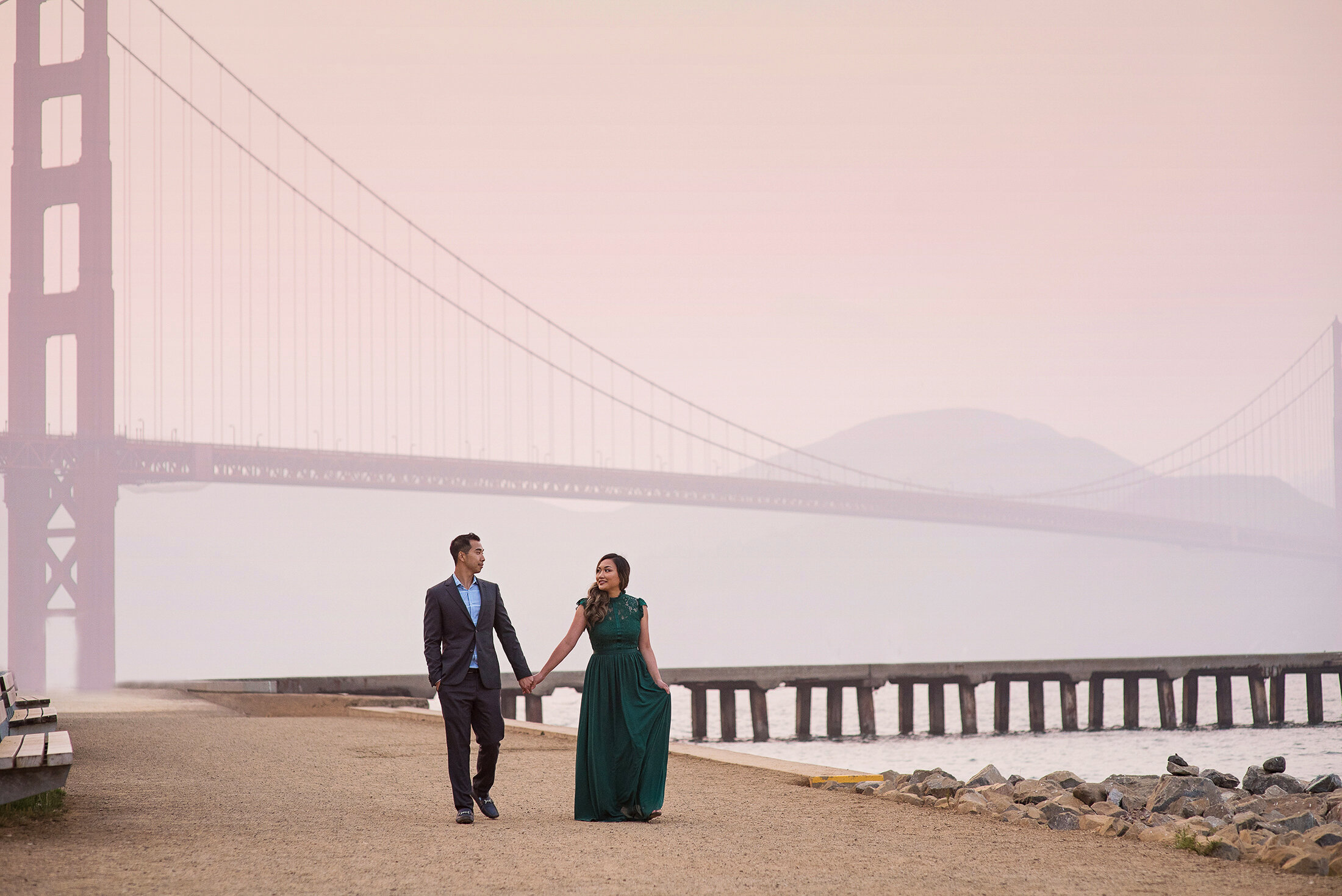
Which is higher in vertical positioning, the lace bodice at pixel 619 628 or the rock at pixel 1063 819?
the lace bodice at pixel 619 628

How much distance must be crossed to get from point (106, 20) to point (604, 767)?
1640 inches

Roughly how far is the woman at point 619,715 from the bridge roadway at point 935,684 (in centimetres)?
1504

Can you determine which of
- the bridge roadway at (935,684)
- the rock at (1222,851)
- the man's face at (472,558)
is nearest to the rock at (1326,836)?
the rock at (1222,851)

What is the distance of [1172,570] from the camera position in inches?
5896

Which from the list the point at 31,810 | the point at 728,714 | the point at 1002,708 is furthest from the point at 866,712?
the point at 31,810

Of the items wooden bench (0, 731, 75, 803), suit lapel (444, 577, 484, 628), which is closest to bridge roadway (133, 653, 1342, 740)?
suit lapel (444, 577, 484, 628)

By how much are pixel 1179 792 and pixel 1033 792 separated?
128 cm

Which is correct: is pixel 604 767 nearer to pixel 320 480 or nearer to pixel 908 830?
pixel 908 830

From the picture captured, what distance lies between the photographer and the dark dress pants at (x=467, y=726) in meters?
7.00

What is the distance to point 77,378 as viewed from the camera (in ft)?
128

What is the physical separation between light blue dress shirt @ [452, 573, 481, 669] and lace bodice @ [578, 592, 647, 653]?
524mm

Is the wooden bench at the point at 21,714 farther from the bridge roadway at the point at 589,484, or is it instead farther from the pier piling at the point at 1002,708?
the bridge roadway at the point at 589,484

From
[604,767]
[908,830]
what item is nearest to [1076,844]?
[908,830]

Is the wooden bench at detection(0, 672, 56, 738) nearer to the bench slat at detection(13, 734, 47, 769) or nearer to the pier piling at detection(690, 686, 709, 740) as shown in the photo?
the bench slat at detection(13, 734, 47, 769)
